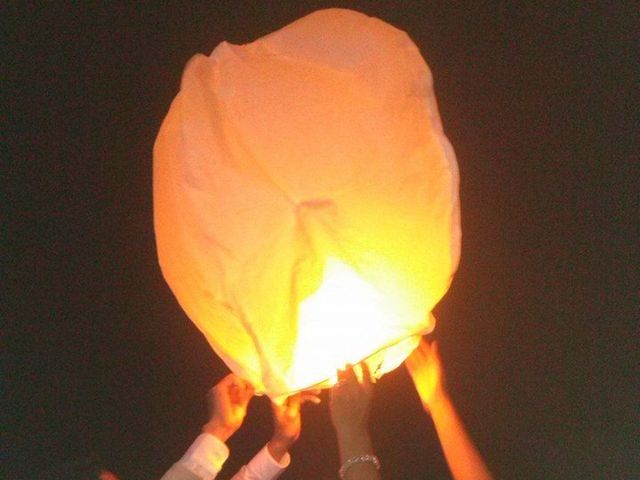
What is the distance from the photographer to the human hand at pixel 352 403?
84cm

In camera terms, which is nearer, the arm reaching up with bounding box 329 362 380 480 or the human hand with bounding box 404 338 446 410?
the arm reaching up with bounding box 329 362 380 480

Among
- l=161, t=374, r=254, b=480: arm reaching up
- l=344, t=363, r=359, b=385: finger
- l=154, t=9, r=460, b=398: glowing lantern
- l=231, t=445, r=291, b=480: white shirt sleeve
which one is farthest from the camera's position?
l=231, t=445, r=291, b=480: white shirt sleeve

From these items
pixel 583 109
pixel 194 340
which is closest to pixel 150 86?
pixel 194 340

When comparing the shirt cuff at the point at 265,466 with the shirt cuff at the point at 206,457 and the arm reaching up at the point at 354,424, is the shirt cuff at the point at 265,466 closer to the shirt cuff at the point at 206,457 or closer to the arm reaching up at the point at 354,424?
the shirt cuff at the point at 206,457

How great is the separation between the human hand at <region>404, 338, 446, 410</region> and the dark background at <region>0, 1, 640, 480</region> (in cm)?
4

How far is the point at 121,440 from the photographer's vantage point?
1.25 meters

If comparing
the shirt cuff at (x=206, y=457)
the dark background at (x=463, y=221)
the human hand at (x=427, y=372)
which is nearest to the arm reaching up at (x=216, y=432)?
the shirt cuff at (x=206, y=457)

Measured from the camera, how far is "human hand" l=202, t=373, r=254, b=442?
3.44 feet

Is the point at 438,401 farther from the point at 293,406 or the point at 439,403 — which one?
the point at 293,406

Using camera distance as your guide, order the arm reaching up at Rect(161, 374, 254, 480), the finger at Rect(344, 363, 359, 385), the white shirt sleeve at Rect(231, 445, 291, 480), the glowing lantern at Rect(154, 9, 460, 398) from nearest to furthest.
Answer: the glowing lantern at Rect(154, 9, 460, 398)
the finger at Rect(344, 363, 359, 385)
the arm reaching up at Rect(161, 374, 254, 480)
the white shirt sleeve at Rect(231, 445, 291, 480)

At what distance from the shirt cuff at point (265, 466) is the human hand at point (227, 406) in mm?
58

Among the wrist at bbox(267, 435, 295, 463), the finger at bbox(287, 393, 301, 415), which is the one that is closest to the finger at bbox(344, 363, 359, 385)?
the finger at bbox(287, 393, 301, 415)

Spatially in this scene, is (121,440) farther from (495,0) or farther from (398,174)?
(495,0)

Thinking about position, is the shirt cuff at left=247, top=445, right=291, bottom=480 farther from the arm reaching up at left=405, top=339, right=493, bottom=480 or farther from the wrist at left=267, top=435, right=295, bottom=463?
the arm reaching up at left=405, top=339, right=493, bottom=480
